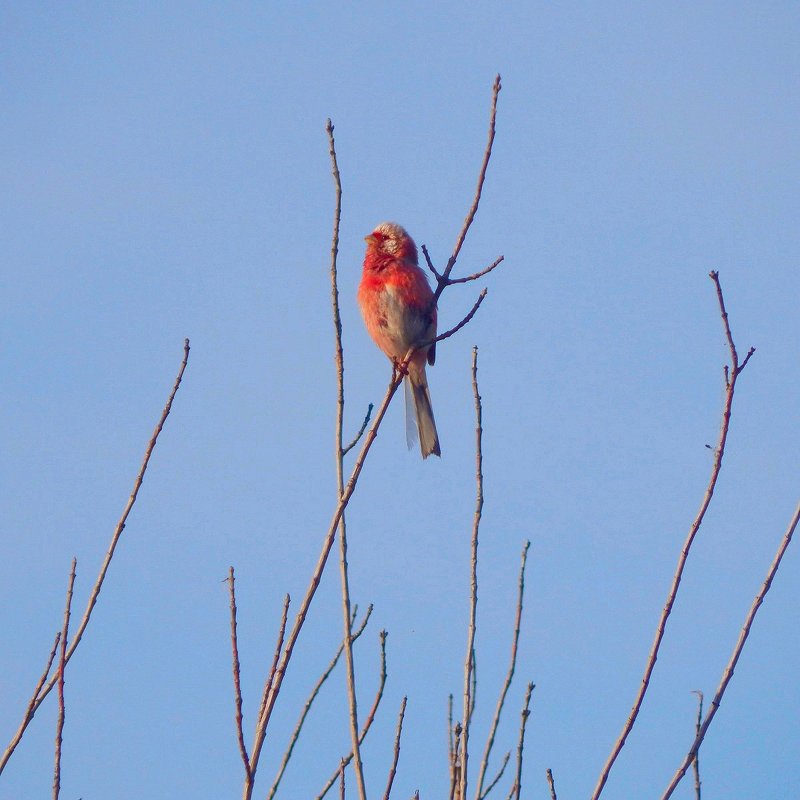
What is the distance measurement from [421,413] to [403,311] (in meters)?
0.57

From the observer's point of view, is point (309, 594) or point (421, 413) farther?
point (421, 413)

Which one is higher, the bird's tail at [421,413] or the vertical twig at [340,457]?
the bird's tail at [421,413]

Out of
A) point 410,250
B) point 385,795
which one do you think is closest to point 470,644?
point 385,795

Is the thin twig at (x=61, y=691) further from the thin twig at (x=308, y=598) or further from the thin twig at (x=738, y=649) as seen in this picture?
the thin twig at (x=738, y=649)

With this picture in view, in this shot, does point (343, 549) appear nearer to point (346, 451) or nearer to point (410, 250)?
point (346, 451)

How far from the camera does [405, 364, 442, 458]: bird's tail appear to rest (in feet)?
19.2

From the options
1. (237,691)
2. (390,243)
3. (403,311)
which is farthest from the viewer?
(390,243)

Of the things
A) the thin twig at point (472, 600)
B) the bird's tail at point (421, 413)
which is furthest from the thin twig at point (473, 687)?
the bird's tail at point (421, 413)

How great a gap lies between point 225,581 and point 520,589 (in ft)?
3.06

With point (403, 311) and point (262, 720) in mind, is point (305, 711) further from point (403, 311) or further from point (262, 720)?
point (403, 311)

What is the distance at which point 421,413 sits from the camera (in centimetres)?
601

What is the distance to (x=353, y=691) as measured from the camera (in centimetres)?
283

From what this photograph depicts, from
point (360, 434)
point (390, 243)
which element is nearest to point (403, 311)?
point (390, 243)

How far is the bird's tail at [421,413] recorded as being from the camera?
5855 millimetres
